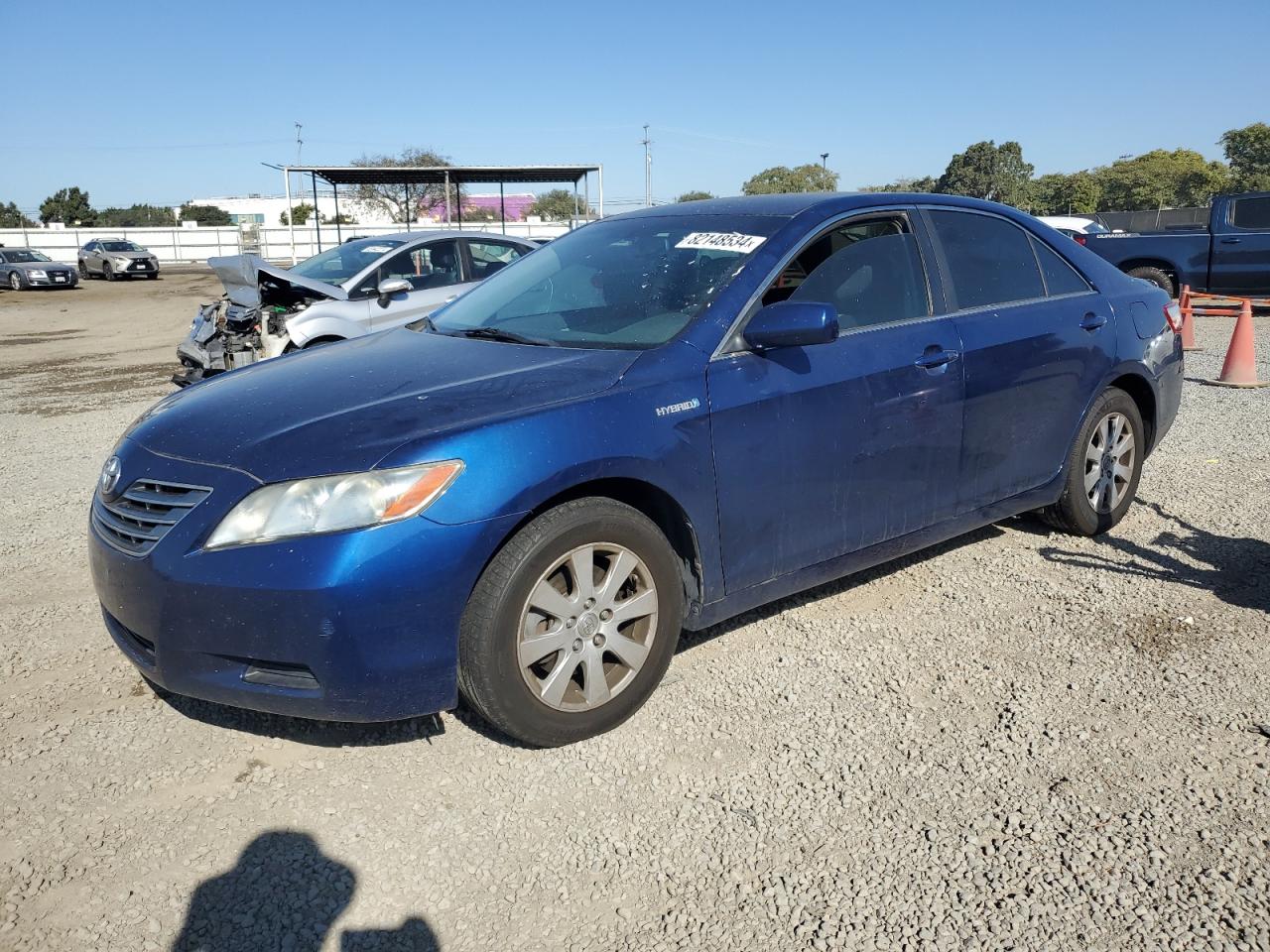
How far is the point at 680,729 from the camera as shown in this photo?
10.6 ft

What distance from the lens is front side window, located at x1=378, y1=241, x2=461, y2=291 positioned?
Answer: 9688 mm

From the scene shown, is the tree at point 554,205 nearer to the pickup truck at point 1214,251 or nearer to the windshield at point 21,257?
the windshield at point 21,257

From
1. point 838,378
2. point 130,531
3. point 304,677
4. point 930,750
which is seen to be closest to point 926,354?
point 838,378

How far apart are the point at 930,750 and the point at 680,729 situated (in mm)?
782

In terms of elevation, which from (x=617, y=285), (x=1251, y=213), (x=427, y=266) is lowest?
(x=617, y=285)

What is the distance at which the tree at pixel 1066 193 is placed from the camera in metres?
60.9

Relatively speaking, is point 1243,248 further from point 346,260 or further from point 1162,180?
point 1162,180

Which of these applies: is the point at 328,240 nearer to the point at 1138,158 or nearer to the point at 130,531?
the point at 130,531

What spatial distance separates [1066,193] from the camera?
2589 inches

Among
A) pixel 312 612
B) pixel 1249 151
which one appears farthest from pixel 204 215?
pixel 312 612

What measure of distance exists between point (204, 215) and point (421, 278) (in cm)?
9126

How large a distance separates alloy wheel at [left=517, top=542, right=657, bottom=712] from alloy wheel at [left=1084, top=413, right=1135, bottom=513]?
106 inches

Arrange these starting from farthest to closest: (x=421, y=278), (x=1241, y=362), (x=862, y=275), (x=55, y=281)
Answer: (x=55, y=281)
(x=421, y=278)
(x=1241, y=362)
(x=862, y=275)

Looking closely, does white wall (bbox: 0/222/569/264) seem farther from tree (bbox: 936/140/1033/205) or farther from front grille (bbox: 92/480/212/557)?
front grille (bbox: 92/480/212/557)
